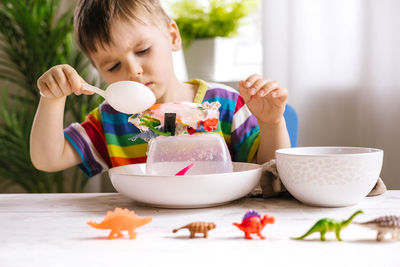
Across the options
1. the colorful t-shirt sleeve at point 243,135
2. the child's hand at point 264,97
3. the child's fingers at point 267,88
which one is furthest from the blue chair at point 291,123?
the child's fingers at point 267,88

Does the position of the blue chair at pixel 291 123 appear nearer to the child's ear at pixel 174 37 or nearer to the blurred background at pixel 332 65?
the child's ear at pixel 174 37

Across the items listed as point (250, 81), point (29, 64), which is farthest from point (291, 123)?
point (29, 64)

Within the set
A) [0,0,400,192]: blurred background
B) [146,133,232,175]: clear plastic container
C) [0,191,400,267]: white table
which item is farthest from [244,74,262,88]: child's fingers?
[0,0,400,192]: blurred background

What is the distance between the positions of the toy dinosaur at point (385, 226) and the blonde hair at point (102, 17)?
31.1 inches

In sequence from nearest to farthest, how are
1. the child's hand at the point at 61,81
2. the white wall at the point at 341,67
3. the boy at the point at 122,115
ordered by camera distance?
1. the child's hand at the point at 61,81
2. the boy at the point at 122,115
3. the white wall at the point at 341,67

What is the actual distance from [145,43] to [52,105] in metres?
0.27

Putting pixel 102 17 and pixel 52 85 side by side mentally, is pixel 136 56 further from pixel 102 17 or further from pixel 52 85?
pixel 52 85

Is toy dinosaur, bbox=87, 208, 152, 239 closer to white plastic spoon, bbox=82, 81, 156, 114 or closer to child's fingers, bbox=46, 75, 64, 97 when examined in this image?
white plastic spoon, bbox=82, 81, 156, 114

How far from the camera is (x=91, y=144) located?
1149mm

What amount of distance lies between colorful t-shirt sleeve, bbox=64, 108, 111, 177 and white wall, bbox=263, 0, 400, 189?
0.93 metres

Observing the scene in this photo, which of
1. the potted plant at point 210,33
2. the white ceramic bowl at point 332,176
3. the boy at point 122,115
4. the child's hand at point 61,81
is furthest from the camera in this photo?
the potted plant at point 210,33

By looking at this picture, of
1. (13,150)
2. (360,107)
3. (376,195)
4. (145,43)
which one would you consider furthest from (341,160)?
(13,150)

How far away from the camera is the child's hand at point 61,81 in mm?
815

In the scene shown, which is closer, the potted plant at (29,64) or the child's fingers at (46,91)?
the child's fingers at (46,91)
